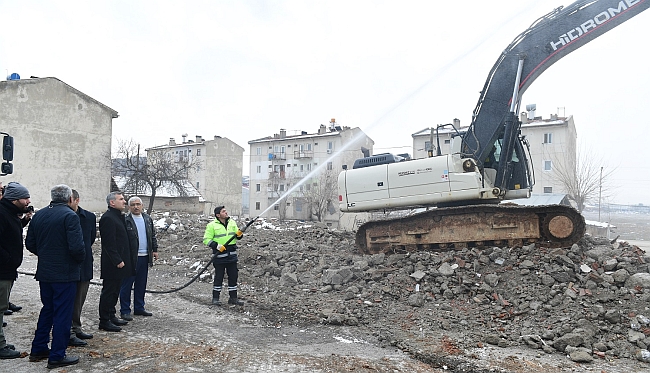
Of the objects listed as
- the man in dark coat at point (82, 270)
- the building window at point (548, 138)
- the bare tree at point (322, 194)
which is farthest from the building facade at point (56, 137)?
the building window at point (548, 138)

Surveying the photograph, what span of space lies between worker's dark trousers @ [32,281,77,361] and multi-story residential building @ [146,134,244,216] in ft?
Answer: 162

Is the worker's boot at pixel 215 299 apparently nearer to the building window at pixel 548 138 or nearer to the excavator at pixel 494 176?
the excavator at pixel 494 176

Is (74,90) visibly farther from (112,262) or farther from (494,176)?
(494,176)

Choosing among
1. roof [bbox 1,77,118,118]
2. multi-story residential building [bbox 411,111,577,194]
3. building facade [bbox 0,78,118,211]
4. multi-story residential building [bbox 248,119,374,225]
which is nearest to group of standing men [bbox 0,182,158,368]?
building facade [bbox 0,78,118,211]

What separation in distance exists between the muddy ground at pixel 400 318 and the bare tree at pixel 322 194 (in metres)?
30.3

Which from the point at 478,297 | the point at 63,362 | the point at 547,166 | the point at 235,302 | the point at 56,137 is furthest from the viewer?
the point at 547,166

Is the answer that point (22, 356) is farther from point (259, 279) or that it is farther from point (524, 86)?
point (524, 86)

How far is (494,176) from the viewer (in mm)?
9922

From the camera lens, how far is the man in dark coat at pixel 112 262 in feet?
20.7

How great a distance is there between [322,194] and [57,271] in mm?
36583

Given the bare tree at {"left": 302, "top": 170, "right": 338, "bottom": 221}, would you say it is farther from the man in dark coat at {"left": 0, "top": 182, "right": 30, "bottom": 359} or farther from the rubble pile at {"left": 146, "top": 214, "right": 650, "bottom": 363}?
the man in dark coat at {"left": 0, "top": 182, "right": 30, "bottom": 359}

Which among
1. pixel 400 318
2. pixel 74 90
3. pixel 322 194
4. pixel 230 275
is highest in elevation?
pixel 74 90

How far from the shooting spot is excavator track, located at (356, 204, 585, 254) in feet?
29.7

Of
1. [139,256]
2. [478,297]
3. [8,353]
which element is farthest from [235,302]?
[478,297]
